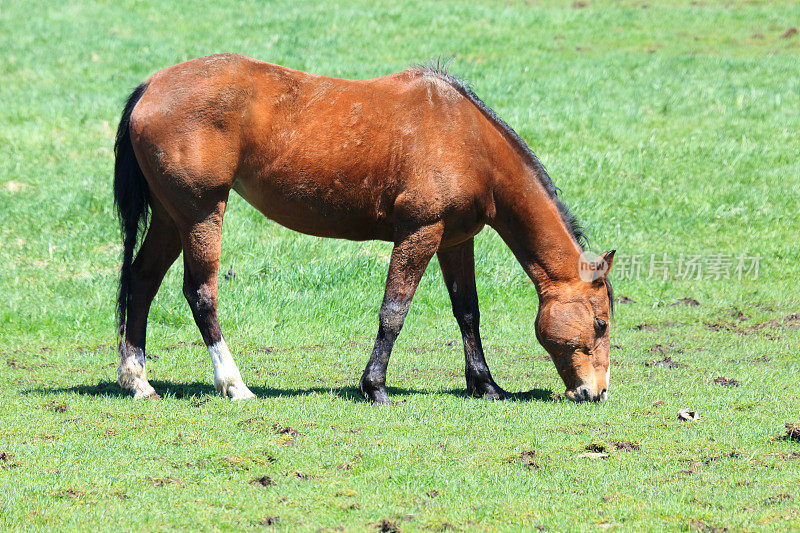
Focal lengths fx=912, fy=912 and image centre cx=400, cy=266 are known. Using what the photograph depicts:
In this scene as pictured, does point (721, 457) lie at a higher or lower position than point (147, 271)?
lower

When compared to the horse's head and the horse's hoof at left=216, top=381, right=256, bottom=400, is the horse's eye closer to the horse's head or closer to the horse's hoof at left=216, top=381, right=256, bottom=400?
the horse's head

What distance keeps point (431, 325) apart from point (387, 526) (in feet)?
20.4

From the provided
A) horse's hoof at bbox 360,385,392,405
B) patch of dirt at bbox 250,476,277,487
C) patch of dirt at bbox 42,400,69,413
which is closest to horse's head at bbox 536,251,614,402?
horse's hoof at bbox 360,385,392,405

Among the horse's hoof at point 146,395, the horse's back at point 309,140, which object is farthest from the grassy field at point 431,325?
the horse's back at point 309,140

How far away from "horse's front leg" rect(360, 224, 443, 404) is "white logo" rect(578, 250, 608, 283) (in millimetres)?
1240

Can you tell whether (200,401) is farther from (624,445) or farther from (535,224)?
(624,445)

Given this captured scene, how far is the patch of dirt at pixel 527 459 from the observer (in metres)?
5.62

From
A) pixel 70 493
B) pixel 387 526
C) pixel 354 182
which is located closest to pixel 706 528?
pixel 387 526

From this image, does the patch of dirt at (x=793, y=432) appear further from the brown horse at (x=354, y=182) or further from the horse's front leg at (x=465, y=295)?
the horse's front leg at (x=465, y=295)

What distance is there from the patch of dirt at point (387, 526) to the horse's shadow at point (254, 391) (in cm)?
281

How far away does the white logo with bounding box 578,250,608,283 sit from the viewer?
7.49 meters

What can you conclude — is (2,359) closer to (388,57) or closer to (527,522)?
(527,522)

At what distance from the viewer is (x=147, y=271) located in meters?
7.86

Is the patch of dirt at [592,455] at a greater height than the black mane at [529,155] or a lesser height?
lesser
